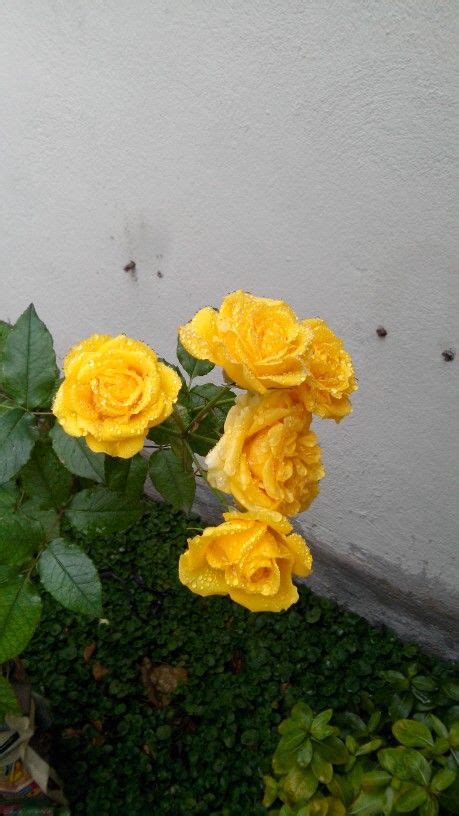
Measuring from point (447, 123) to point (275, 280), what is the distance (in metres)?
0.58

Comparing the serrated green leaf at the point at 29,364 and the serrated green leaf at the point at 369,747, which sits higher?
the serrated green leaf at the point at 29,364

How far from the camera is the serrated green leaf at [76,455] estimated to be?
0.85 meters

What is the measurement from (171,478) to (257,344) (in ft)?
1.35

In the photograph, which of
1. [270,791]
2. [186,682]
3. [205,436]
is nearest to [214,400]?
[205,436]

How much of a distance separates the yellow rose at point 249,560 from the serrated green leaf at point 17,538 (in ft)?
0.93

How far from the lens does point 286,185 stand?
155cm

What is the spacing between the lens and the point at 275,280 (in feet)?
5.56

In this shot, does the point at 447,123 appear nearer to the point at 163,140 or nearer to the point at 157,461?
the point at 163,140

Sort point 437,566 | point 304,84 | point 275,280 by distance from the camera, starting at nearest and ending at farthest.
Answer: point 304,84 < point 275,280 < point 437,566

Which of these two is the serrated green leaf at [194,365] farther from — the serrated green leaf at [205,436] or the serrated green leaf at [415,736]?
the serrated green leaf at [415,736]

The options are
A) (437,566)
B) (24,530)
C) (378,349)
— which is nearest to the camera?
(24,530)

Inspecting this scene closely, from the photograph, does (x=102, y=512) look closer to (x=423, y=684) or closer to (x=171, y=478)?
(x=171, y=478)

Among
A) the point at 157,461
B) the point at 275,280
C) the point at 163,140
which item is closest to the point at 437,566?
the point at 275,280

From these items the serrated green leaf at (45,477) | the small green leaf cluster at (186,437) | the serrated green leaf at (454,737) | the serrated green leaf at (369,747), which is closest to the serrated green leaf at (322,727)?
the serrated green leaf at (369,747)
